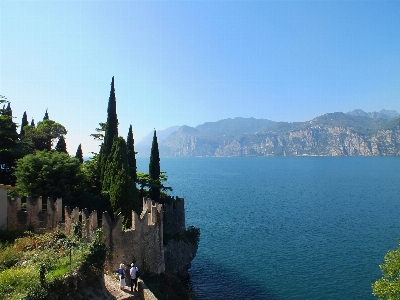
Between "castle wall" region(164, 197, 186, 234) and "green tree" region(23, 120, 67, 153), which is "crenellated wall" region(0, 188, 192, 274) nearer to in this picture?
"castle wall" region(164, 197, 186, 234)

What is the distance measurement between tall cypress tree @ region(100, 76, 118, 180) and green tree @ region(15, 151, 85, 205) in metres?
6.25

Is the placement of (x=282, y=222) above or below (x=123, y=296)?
below

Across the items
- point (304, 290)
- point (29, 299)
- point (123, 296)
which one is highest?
point (29, 299)

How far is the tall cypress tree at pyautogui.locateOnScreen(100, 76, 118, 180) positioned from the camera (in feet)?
111

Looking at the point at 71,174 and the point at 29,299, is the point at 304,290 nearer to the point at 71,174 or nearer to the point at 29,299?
the point at 71,174

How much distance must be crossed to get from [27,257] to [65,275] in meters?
3.42

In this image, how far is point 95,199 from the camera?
28344 millimetres

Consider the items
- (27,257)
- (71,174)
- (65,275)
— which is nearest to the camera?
(65,275)

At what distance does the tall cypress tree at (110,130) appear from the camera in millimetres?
33969

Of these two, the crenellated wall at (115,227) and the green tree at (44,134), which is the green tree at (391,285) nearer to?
the crenellated wall at (115,227)

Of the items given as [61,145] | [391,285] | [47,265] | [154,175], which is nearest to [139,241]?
[47,265]

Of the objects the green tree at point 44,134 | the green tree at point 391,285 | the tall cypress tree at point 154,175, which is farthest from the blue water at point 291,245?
the green tree at point 44,134

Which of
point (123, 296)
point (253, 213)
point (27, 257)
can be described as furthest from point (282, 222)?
point (27, 257)

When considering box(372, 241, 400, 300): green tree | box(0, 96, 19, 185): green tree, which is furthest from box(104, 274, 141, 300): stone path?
box(0, 96, 19, 185): green tree
